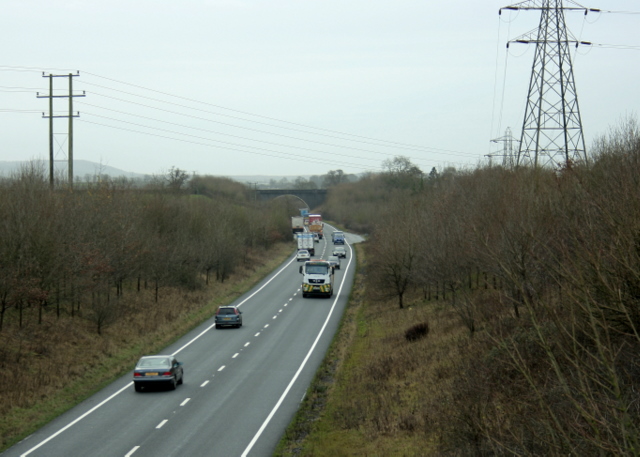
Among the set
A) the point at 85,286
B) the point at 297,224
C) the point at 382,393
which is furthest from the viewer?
the point at 297,224

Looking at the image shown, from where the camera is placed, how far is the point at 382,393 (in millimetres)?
23844

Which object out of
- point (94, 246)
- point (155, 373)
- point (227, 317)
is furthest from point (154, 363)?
point (227, 317)

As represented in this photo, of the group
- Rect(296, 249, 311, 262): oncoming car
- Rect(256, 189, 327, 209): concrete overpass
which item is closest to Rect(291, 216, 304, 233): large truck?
Rect(296, 249, 311, 262): oncoming car

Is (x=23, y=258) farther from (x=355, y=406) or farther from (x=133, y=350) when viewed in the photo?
(x=355, y=406)

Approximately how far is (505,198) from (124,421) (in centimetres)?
1842

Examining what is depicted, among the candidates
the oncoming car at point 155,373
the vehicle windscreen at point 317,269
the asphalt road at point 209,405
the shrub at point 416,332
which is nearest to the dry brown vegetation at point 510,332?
the shrub at point 416,332

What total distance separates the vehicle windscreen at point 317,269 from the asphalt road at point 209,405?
11.9 meters

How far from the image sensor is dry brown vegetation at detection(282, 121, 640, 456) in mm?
8812

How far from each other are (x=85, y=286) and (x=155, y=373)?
12350 millimetres

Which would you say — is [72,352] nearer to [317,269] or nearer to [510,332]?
[510,332]

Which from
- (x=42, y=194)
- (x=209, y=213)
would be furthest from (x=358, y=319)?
(x=209, y=213)

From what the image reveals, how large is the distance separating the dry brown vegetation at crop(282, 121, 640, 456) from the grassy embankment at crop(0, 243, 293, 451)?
355 inches

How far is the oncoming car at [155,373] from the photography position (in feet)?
81.6

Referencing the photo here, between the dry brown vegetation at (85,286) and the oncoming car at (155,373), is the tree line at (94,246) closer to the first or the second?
the dry brown vegetation at (85,286)
